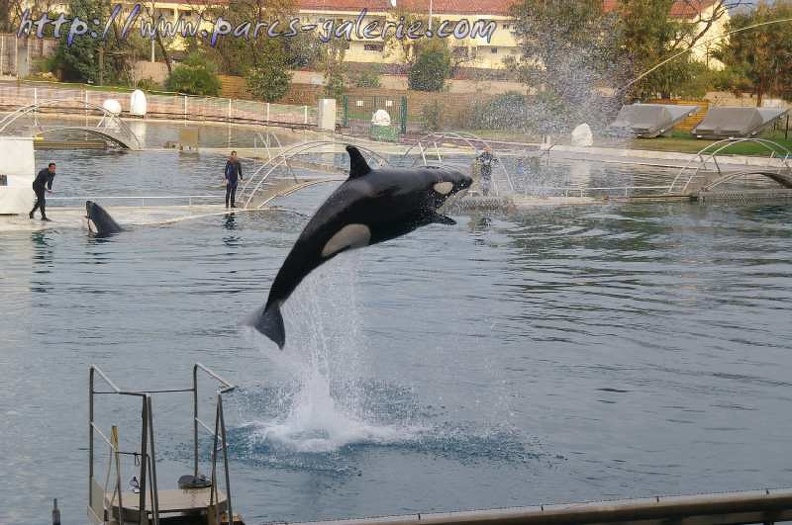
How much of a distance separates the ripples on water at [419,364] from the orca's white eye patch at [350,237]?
1982mm

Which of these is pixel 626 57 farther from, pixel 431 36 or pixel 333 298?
pixel 333 298

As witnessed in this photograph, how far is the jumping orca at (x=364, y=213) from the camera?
11.7m

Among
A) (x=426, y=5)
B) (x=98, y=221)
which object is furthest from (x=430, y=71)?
(x=98, y=221)

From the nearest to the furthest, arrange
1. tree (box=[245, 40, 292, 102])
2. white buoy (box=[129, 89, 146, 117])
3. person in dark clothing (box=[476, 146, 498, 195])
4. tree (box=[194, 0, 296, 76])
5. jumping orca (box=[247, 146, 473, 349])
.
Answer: jumping orca (box=[247, 146, 473, 349]) → person in dark clothing (box=[476, 146, 498, 195]) → white buoy (box=[129, 89, 146, 117]) → tree (box=[245, 40, 292, 102]) → tree (box=[194, 0, 296, 76])

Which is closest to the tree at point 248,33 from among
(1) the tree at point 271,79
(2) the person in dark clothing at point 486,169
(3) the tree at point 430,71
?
(1) the tree at point 271,79

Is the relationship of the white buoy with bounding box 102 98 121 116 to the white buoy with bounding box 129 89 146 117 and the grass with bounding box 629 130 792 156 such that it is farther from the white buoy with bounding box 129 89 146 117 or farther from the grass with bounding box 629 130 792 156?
the grass with bounding box 629 130 792 156

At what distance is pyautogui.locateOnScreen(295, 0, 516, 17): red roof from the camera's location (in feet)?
394

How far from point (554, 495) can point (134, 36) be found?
3386 inches

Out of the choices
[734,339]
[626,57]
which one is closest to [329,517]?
[734,339]

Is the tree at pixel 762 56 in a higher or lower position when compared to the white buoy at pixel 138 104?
higher

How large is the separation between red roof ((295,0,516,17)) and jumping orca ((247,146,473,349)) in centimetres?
10860

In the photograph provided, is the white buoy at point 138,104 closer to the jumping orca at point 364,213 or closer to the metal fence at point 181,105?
the metal fence at point 181,105

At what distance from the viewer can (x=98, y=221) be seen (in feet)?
98.4

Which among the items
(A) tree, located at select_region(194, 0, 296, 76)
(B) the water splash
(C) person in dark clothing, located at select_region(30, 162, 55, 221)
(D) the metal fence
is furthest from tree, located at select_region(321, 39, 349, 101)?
(B) the water splash
